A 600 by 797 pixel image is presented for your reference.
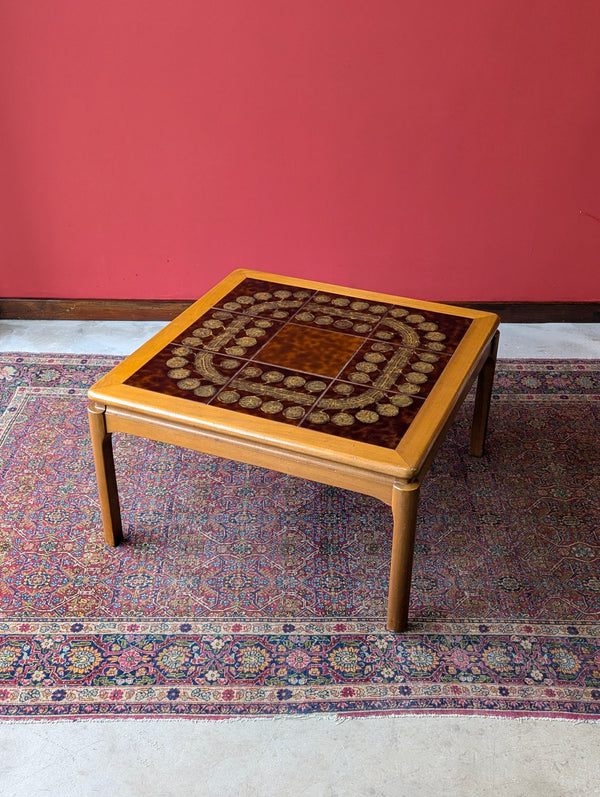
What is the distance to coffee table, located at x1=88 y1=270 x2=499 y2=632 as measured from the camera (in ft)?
6.53

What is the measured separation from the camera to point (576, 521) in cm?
253

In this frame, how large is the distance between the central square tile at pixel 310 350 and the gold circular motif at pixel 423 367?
0.62ft

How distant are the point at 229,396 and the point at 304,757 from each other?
0.89 meters

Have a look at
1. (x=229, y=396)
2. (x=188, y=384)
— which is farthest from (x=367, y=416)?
(x=188, y=384)

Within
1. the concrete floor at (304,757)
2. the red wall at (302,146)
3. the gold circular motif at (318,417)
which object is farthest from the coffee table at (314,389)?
the red wall at (302,146)

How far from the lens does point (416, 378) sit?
2.26 m

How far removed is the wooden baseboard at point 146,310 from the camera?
145 inches

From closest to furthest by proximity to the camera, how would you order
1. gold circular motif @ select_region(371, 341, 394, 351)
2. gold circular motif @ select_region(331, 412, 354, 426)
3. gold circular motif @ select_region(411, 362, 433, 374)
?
gold circular motif @ select_region(331, 412, 354, 426), gold circular motif @ select_region(411, 362, 433, 374), gold circular motif @ select_region(371, 341, 394, 351)

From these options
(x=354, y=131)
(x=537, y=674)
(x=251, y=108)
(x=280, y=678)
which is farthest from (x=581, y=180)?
(x=280, y=678)

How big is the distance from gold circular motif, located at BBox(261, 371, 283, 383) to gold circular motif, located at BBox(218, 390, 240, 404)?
0.11 m

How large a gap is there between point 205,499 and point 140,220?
1.46 m

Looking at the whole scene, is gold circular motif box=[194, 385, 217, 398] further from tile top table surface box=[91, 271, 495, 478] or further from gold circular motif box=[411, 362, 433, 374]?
gold circular motif box=[411, 362, 433, 374]

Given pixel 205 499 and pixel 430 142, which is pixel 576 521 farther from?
pixel 430 142

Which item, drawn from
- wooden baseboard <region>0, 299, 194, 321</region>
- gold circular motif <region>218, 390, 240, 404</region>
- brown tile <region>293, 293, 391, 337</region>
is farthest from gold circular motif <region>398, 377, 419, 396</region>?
wooden baseboard <region>0, 299, 194, 321</region>
